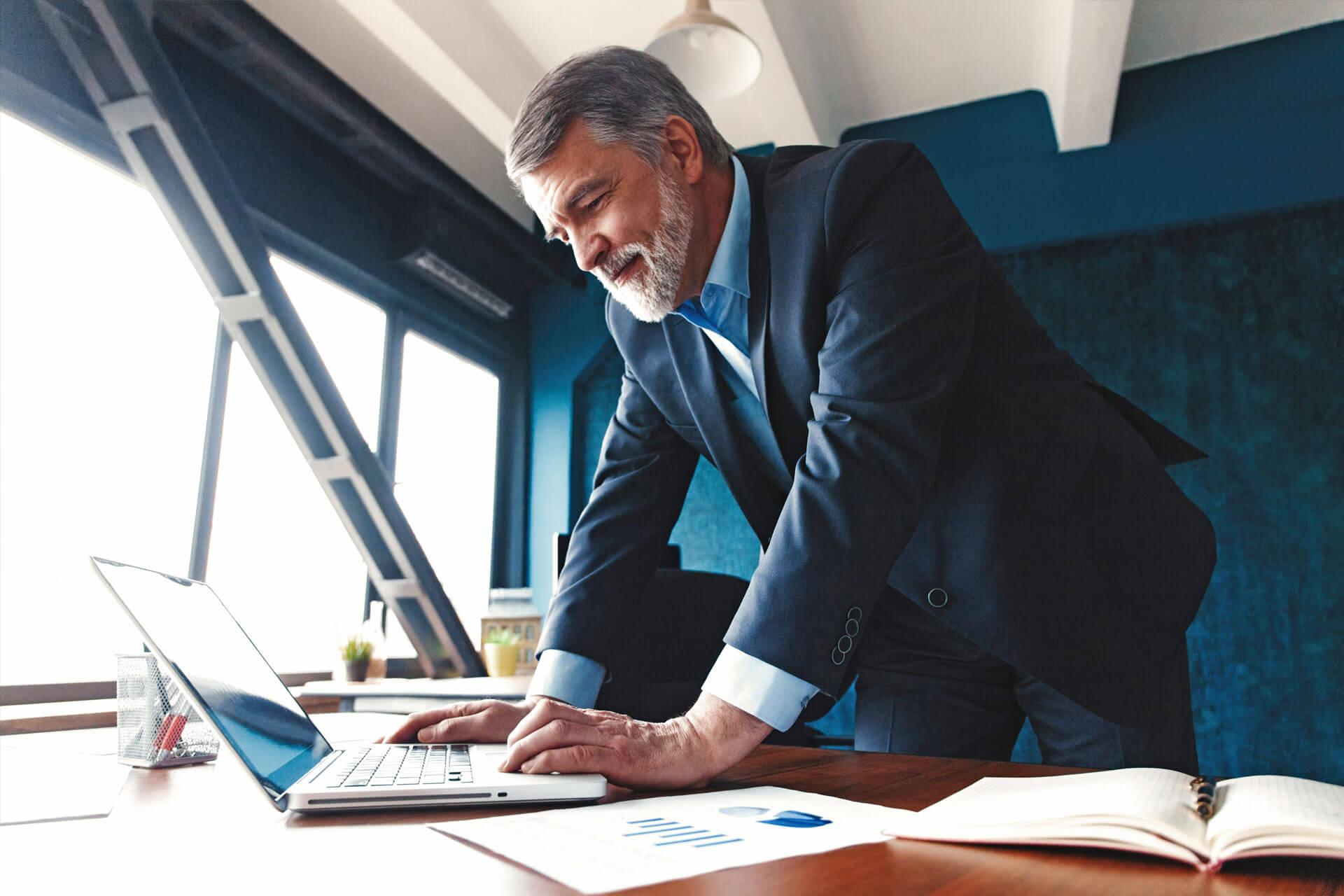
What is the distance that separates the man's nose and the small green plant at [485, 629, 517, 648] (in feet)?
7.99

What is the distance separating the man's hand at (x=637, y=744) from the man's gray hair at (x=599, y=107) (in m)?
0.73

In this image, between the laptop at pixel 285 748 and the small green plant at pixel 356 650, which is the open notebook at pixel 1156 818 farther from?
the small green plant at pixel 356 650

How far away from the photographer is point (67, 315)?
8.29 ft

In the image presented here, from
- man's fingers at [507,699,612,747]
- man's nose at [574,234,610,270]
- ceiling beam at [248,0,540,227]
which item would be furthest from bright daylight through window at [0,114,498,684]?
man's fingers at [507,699,612,747]

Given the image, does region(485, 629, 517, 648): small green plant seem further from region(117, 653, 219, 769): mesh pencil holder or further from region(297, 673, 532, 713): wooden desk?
region(117, 653, 219, 769): mesh pencil holder

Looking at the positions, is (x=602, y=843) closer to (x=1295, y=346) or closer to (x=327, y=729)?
(x=327, y=729)

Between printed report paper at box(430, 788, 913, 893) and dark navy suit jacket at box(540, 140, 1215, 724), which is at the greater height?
dark navy suit jacket at box(540, 140, 1215, 724)

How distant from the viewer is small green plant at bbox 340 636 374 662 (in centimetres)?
291

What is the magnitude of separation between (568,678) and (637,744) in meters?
0.42

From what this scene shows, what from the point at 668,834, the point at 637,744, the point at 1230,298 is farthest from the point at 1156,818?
the point at 1230,298

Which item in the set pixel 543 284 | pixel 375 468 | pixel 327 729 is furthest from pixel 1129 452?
pixel 543 284

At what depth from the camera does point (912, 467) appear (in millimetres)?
926

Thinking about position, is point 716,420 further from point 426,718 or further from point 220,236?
point 220,236

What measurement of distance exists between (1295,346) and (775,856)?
397cm
